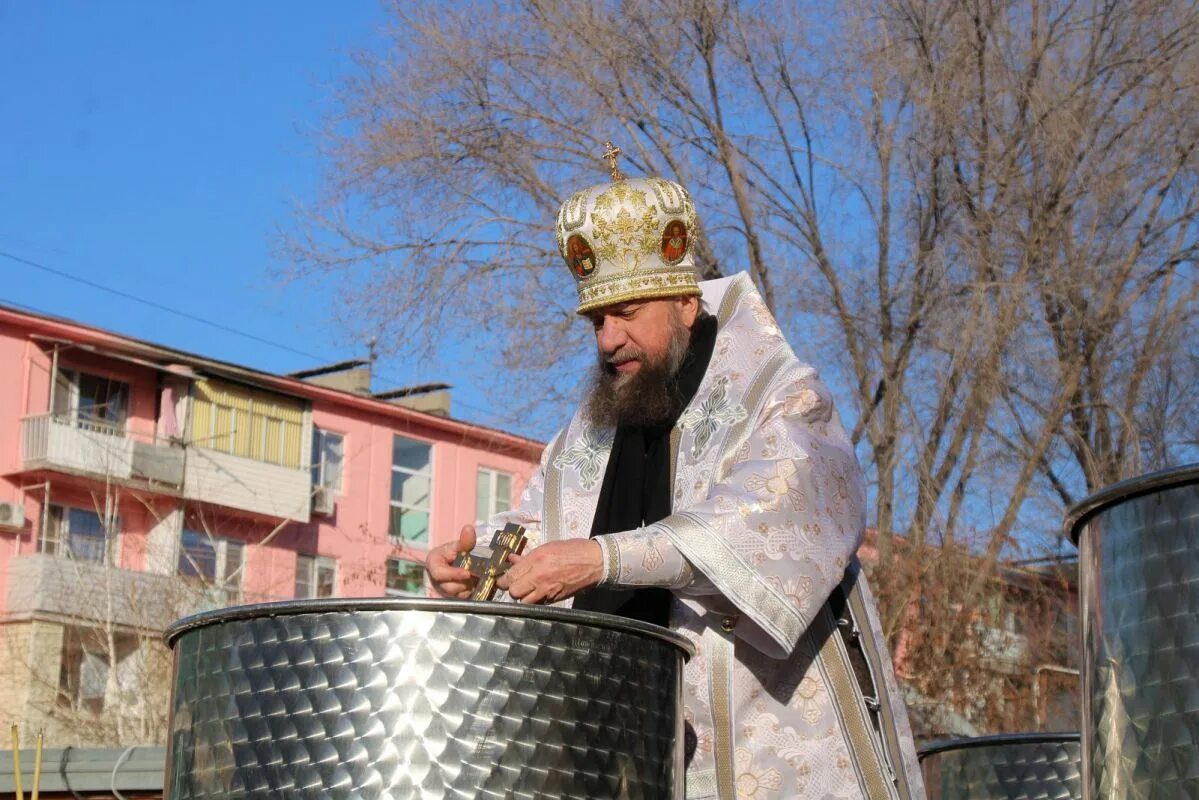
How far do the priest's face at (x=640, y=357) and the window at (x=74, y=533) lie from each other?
29.3m

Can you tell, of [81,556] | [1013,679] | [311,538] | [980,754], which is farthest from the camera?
[311,538]

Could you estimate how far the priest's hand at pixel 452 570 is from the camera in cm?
336

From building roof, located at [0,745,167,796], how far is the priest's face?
14.2ft

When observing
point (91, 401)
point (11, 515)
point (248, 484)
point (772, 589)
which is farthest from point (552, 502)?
point (248, 484)

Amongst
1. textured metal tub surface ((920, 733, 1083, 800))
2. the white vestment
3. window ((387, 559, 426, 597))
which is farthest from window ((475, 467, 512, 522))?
the white vestment

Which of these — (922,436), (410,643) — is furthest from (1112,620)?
(922,436)

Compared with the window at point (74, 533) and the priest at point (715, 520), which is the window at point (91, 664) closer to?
the window at point (74, 533)

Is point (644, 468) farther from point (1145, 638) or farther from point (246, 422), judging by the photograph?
point (246, 422)

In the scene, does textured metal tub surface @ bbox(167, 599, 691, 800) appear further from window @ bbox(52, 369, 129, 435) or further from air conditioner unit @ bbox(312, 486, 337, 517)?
air conditioner unit @ bbox(312, 486, 337, 517)

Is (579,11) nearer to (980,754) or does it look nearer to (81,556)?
(980,754)

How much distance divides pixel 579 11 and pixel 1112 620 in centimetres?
1536

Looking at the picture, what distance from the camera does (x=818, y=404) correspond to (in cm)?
364

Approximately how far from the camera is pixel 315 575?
122 feet

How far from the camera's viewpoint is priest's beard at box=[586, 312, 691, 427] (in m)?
3.92
